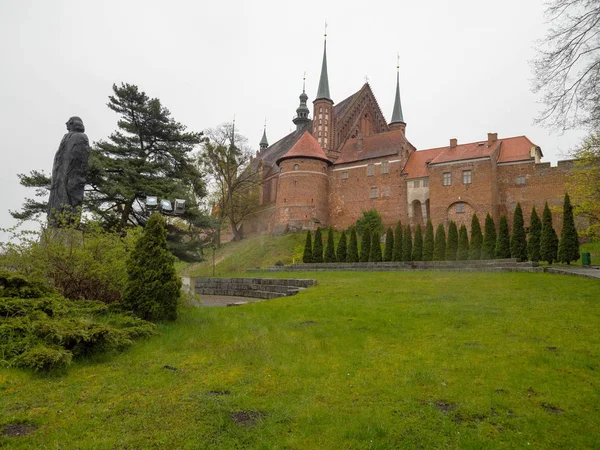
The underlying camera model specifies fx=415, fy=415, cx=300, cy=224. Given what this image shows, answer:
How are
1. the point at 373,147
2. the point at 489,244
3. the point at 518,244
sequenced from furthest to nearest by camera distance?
1. the point at 373,147
2. the point at 489,244
3. the point at 518,244

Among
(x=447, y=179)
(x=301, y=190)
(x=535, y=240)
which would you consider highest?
(x=301, y=190)

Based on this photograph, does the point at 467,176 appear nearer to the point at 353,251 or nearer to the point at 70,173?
the point at 353,251

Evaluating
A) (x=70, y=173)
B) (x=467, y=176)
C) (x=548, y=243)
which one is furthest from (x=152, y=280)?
(x=467, y=176)

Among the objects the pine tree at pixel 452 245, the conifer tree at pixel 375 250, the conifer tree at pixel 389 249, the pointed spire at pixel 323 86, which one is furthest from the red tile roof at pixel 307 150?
the pine tree at pixel 452 245

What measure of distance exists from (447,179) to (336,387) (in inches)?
1333

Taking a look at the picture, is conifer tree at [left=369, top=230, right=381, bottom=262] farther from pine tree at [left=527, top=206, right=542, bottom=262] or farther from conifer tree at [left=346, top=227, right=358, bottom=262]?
pine tree at [left=527, top=206, right=542, bottom=262]

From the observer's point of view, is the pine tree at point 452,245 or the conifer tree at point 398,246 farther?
the conifer tree at point 398,246

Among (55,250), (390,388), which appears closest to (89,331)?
(55,250)

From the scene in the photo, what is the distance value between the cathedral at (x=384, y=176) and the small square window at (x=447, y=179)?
8cm

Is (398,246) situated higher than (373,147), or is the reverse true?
(373,147)

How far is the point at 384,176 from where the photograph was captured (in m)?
40.6

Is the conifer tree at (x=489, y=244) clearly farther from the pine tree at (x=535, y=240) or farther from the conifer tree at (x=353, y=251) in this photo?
the conifer tree at (x=353, y=251)

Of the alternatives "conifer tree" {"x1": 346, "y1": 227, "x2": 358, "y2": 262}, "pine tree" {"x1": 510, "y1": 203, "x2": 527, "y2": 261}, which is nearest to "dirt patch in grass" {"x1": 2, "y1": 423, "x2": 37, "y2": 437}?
"pine tree" {"x1": 510, "y1": 203, "x2": 527, "y2": 261}

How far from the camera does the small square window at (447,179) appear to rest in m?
35.6
